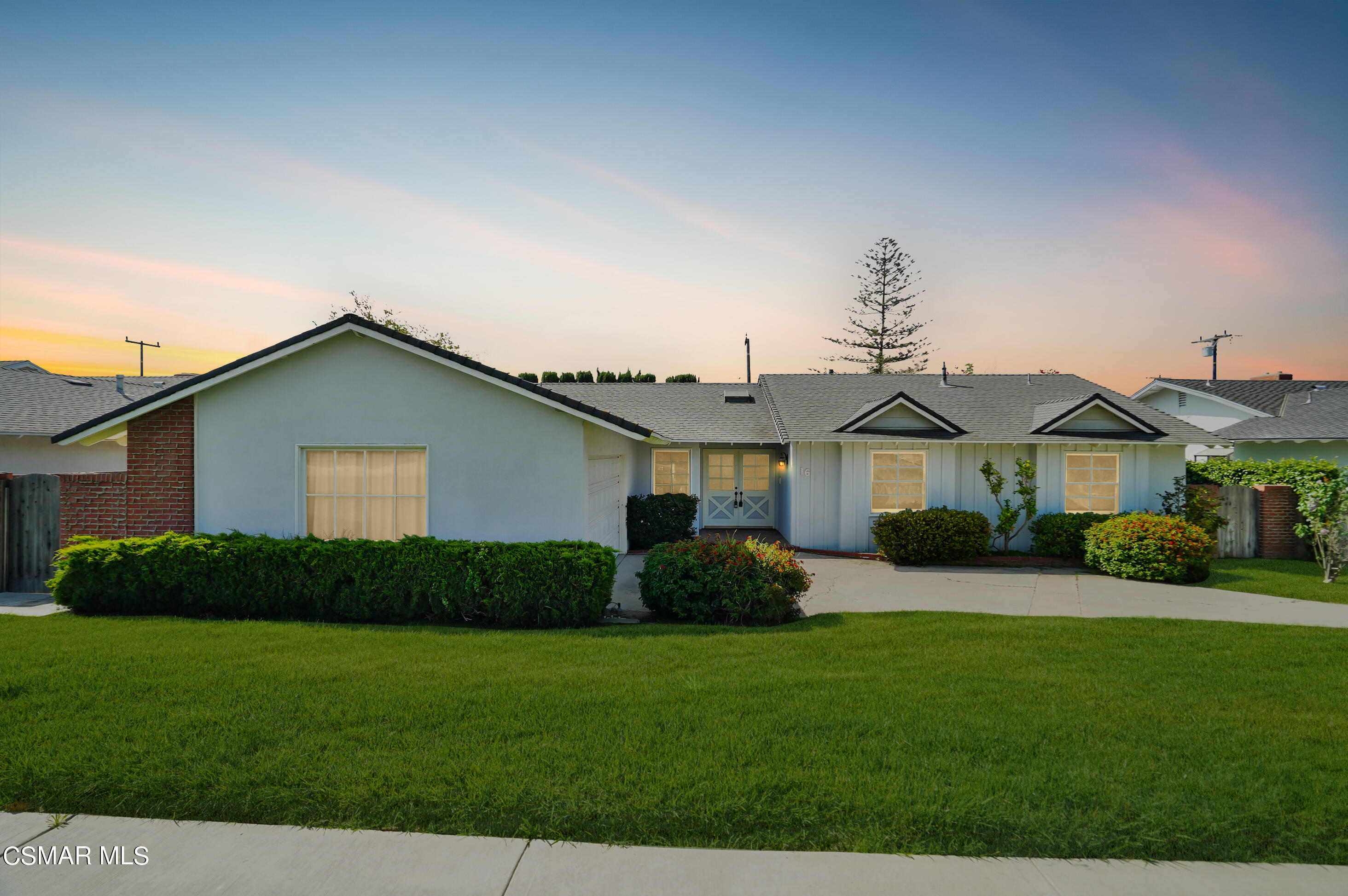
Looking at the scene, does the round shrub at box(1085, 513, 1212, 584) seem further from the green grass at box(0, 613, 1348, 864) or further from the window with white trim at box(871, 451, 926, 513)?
the green grass at box(0, 613, 1348, 864)

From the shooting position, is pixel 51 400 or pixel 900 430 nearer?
pixel 900 430

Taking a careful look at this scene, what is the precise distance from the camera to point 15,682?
5660 millimetres

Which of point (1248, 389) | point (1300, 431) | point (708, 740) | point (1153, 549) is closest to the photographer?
point (708, 740)

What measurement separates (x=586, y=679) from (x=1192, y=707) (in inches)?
211

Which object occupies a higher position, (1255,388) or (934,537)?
(1255,388)

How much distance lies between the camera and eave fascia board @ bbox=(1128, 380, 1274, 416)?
2464 cm

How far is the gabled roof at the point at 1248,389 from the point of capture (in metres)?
25.4

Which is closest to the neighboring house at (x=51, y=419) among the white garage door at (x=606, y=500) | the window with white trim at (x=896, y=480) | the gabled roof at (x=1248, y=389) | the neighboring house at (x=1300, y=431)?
the white garage door at (x=606, y=500)

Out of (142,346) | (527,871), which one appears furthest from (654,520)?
(142,346)

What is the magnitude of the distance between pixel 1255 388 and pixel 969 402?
61.4ft

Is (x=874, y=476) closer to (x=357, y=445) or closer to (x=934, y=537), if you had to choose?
(x=934, y=537)

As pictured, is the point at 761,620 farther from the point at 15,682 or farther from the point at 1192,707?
the point at 15,682

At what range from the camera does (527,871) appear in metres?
3.20

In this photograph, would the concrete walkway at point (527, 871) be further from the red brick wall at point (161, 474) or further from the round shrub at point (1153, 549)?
the round shrub at point (1153, 549)
